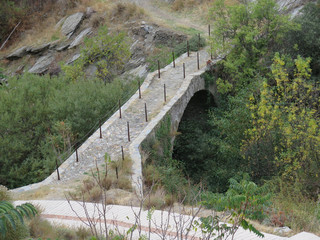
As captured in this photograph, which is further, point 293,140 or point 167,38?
point 167,38

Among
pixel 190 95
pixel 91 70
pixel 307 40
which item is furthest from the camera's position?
pixel 91 70

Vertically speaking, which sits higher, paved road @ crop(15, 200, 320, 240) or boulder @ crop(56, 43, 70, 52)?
boulder @ crop(56, 43, 70, 52)

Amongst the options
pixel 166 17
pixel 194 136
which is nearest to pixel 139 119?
pixel 194 136

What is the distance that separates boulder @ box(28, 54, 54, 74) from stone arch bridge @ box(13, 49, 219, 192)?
14.2 meters

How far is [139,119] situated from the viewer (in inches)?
640

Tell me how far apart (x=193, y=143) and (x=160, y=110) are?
3416mm

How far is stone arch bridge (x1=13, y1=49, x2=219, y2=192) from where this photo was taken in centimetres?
1349

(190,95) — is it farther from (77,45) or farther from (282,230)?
(77,45)

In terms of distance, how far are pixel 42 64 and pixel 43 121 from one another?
48.0 feet

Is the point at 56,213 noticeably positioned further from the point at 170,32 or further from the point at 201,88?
the point at 170,32

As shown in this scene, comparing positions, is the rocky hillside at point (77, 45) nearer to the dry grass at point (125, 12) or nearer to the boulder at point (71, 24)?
the boulder at point (71, 24)

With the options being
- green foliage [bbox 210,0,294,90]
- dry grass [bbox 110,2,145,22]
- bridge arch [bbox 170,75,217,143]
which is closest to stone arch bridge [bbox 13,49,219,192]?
bridge arch [bbox 170,75,217,143]

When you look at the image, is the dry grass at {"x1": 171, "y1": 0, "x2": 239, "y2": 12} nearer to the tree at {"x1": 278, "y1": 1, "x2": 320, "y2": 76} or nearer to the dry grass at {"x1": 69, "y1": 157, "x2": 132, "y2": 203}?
the tree at {"x1": 278, "y1": 1, "x2": 320, "y2": 76}

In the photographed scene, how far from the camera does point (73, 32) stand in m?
32.8
